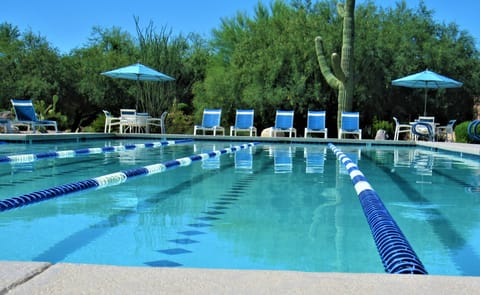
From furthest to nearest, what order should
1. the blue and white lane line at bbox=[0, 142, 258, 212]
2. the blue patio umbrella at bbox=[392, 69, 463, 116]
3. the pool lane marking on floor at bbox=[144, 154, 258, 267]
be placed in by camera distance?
the blue patio umbrella at bbox=[392, 69, 463, 116] < the blue and white lane line at bbox=[0, 142, 258, 212] < the pool lane marking on floor at bbox=[144, 154, 258, 267]

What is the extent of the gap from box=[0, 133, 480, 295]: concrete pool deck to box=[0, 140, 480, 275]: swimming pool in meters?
1.02

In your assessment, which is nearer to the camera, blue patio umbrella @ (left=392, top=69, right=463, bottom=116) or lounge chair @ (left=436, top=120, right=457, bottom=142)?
blue patio umbrella @ (left=392, top=69, right=463, bottom=116)

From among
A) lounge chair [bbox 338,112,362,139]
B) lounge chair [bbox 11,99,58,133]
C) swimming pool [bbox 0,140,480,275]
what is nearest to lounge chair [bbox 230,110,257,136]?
lounge chair [bbox 338,112,362,139]

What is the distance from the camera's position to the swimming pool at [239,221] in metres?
2.65

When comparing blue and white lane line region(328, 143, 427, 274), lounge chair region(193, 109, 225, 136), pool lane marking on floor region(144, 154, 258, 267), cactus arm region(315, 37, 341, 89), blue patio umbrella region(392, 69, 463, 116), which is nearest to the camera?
blue and white lane line region(328, 143, 427, 274)

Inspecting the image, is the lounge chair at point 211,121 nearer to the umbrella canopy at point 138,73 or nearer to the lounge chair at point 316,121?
the umbrella canopy at point 138,73

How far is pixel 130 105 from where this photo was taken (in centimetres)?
1881

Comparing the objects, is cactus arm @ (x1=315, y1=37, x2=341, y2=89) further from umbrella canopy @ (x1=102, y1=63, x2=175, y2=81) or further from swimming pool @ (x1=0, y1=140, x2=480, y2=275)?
swimming pool @ (x1=0, y1=140, x2=480, y2=275)

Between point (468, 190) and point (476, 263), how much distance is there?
274cm

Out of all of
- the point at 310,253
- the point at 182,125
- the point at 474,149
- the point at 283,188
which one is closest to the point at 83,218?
the point at 310,253

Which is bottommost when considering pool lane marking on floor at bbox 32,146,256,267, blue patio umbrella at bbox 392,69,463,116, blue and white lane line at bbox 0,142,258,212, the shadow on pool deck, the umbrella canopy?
pool lane marking on floor at bbox 32,146,256,267

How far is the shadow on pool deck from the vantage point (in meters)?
1.36

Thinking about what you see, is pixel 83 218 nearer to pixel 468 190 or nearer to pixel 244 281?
pixel 244 281

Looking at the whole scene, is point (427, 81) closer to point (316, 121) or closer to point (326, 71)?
point (326, 71)
